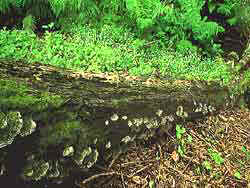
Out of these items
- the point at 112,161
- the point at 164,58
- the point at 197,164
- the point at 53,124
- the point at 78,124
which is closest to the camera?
the point at 53,124

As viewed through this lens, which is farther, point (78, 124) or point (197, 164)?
point (197, 164)

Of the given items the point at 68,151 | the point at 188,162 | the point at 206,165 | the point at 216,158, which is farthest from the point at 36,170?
the point at 216,158

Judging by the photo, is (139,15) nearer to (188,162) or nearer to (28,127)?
(188,162)

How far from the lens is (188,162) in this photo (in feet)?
10.5

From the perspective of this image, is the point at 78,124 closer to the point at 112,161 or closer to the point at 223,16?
the point at 112,161

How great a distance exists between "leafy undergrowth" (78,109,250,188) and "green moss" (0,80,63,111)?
0.73 meters

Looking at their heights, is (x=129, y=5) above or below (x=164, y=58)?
above

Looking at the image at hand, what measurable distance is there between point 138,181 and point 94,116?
80cm

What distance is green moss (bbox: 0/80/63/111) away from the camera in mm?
1642

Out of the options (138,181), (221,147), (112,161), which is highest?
(112,161)

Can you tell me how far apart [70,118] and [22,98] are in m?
0.37

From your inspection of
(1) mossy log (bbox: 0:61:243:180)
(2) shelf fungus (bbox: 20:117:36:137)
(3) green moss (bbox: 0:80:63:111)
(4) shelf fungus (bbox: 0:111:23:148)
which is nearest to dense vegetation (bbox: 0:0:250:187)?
(1) mossy log (bbox: 0:61:243:180)

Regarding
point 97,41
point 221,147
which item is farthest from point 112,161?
point 97,41

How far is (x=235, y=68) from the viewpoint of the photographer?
21.8ft
